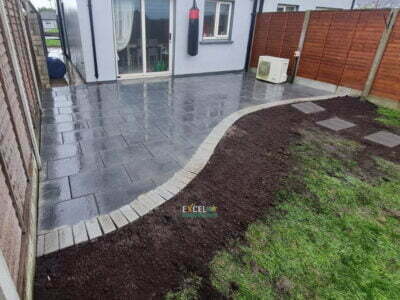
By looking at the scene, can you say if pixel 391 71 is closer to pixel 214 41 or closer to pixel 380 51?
pixel 380 51

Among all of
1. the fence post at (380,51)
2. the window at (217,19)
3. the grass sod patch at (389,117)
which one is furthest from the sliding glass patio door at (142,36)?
the grass sod patch at (389,117)

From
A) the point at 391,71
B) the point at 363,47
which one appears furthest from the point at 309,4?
the point at 391,71

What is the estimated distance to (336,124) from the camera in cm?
500

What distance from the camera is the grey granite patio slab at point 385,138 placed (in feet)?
14.0

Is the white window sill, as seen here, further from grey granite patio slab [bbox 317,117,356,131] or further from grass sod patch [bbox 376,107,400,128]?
grass sod patch [bbox 376,107,400,128]

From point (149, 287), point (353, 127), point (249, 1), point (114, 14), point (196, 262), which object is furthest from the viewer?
point (249, 1)

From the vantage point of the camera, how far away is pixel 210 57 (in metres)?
8.88

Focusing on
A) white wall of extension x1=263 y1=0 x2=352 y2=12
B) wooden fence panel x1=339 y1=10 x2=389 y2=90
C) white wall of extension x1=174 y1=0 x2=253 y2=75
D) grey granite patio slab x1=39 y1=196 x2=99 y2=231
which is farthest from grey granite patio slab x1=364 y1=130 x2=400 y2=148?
white wall of extension x1=263 y1=0 x2=352 y2=12

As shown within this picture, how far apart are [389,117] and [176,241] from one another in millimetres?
5672

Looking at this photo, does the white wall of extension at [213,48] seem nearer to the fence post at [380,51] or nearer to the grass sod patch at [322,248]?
the fence post at [380,51]

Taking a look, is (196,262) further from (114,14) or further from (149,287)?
(114,14)

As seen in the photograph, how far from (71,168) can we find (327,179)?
318cm

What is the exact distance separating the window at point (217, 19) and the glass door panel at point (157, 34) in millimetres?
1472

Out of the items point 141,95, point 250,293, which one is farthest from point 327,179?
point 141,95
